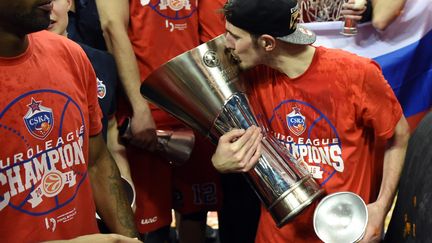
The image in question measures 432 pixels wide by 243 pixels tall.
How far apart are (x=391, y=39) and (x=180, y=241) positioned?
144 cm

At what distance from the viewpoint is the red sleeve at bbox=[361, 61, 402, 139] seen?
232 cm

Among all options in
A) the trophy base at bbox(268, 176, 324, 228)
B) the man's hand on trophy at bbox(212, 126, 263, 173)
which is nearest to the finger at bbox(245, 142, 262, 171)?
the man's hand on trophy at bbox(212, 126, 263, 173)

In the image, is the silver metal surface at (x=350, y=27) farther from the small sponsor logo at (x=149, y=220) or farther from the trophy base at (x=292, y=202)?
the small sponsor logo at (x=149, y=220)

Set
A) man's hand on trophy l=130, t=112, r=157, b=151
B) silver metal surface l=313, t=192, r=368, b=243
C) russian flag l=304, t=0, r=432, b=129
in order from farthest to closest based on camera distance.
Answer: russian flag l=304, t=0, r=432, b=129, man's hand on trophy l=130, t=112, r=157, b=151, silver metal surface l=313, t=192, r=368, b=243

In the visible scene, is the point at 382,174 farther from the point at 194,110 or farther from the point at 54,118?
the point at 54,118

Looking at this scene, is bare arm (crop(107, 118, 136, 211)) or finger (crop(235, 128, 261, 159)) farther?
bare arm (crop(107, 118, 136, 211))

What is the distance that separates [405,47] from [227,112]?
1432mm

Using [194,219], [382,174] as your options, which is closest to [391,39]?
[382,174]

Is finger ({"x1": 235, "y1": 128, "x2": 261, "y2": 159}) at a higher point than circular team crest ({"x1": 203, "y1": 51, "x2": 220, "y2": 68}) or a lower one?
lower

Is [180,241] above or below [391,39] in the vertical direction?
below

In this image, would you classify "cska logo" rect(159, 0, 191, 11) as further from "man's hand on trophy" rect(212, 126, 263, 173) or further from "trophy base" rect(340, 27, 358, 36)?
"man's hand on trophy" rect(212, 126, 263, 173)

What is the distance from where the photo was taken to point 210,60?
7.47 ft

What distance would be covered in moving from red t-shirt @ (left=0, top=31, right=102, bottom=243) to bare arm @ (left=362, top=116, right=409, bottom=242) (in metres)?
0.95

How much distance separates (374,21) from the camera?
3186 millimetres
